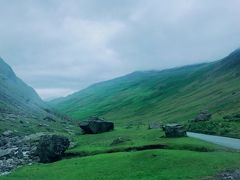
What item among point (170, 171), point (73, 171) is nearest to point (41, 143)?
point (73, 171)

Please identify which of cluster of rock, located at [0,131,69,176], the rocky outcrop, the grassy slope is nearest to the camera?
the grassy slope

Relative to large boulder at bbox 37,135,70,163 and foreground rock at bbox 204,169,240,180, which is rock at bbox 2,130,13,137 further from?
foreground rock at bbox 204,169,240,180

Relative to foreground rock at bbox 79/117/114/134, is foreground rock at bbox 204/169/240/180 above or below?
below

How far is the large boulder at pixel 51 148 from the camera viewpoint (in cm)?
8169

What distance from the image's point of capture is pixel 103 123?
11938 cm

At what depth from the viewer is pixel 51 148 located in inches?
3233

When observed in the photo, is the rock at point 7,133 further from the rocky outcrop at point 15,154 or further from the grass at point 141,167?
the grass at point 141,167

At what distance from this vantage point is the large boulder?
3216 inches

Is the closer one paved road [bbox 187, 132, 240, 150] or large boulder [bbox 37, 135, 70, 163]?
large boulder [bbox 37, 135, 70, 163]

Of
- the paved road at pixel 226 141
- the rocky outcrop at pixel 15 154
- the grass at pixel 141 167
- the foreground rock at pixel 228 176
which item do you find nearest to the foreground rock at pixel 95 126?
the rocky outcrop at pixel 15 154

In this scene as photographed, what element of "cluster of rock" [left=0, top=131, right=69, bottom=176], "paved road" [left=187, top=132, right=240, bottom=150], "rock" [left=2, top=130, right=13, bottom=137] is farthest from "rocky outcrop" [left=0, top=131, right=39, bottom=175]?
"paved road" [left=187, top=132, right=240, bottom=150]

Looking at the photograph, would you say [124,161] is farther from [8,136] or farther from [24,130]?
[24,130]

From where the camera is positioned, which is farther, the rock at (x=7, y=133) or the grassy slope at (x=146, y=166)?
the rock at (x=7, y=133)

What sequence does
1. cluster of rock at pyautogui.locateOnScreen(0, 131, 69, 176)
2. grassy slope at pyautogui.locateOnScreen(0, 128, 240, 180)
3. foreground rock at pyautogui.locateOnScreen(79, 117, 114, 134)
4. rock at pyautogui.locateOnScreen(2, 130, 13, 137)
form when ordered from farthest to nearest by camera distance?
rock at pyautogui.locateOnScreen(2, 130, 13, 137) → foreground rock at pyautogui.locateOnScreen(79, 117, 114, 134) → cluster of rock at pyautogui.locateOnScreen(0, 131, 69, 176) → grassy slope at pyautogui.locateOnScreen(0, 128, 240, 180)
